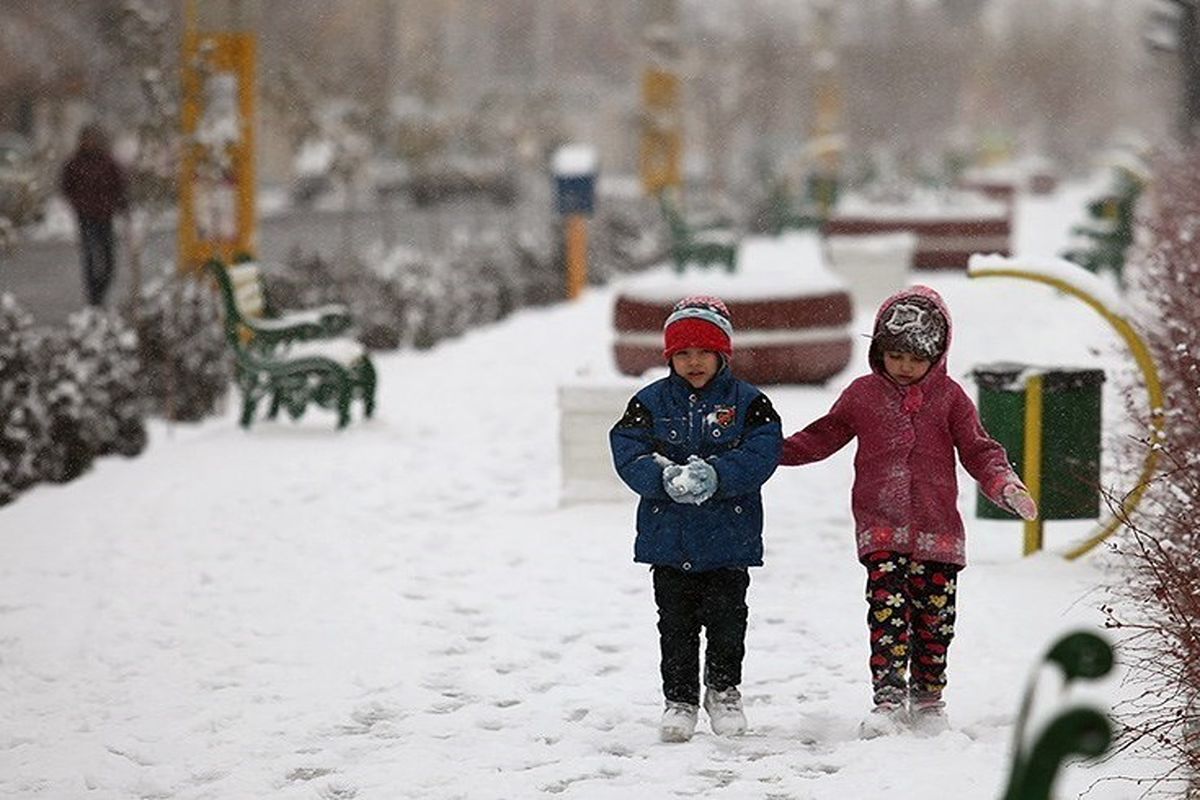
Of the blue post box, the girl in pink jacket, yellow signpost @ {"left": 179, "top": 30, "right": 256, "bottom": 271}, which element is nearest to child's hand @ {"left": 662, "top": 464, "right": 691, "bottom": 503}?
the girl in pink jacket

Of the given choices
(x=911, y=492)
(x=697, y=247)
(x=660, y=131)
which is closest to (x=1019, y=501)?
(x=911, y=492)

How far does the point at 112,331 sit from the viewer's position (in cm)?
1118

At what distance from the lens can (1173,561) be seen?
489cm

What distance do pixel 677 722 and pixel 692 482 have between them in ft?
2.34

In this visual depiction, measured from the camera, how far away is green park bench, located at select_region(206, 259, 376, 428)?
11.5 m

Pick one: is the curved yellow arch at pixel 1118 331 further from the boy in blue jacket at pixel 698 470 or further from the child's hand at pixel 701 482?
the child's hand at pixel 701 482

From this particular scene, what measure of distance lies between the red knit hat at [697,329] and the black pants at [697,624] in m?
0.65

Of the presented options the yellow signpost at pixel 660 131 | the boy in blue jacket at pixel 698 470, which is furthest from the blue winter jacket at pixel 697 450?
the yellow signpost at pixel 660 131

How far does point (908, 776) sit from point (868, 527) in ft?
2.45

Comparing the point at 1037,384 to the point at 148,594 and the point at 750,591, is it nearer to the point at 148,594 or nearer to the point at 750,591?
the point at 750,591

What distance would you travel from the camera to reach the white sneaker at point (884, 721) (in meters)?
5.37

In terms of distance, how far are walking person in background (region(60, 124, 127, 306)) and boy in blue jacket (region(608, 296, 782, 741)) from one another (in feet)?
41.6

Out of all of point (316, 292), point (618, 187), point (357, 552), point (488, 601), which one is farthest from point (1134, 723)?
point (618, 187)

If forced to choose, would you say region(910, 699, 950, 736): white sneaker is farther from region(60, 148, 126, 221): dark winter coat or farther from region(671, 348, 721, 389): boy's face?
region(60, 148, 126, 221): dark winter coat
